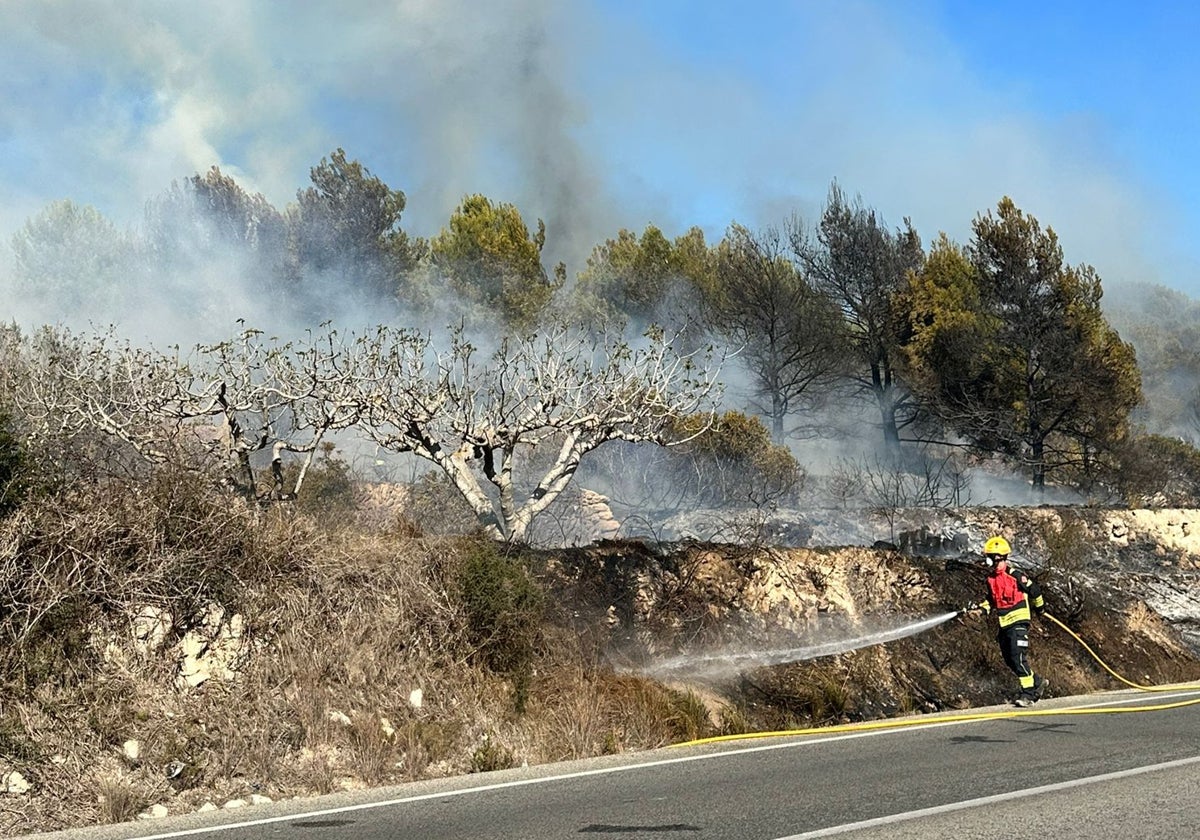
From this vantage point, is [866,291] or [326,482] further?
[866,291]

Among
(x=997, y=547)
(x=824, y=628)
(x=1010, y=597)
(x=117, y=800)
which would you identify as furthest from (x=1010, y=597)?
(x=117, y=800)

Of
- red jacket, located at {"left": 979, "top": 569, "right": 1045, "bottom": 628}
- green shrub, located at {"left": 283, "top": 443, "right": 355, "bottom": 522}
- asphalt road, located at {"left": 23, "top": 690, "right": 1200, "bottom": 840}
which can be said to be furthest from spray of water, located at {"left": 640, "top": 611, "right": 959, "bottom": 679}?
green shrub, located at {"left": 283, "top": 443, "right": 355, "bottom": 522}

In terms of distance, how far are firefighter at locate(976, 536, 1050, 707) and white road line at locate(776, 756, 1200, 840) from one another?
13.7 feet

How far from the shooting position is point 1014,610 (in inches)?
485

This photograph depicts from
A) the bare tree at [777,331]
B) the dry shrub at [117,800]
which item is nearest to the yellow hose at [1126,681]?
the dry shrub at [117,800]

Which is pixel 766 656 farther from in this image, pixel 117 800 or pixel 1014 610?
pixel 117 800

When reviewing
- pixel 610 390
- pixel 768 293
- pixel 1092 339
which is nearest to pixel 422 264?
pixel 768 293

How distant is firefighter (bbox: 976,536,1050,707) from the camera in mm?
12133

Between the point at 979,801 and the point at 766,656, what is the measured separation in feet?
20.0

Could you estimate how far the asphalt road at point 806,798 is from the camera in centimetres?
621

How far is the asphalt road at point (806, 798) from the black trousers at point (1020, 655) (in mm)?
2571

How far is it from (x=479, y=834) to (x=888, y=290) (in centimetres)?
3216

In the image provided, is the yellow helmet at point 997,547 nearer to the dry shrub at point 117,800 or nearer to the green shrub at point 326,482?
the dry shrub at point 117,800

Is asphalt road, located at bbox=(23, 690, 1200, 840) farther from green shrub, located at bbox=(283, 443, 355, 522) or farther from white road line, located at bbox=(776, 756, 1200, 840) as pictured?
green shrub, located at bbox=(283, 443, 355, 522)
